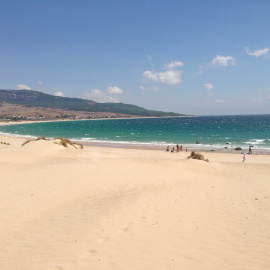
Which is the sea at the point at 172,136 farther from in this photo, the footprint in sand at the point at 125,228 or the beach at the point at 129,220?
the footprint in sand at the point at 125,228

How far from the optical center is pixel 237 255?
6.05 meters

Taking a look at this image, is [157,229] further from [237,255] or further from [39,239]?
[39,239]

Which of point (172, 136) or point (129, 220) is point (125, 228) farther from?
point (172, 136)

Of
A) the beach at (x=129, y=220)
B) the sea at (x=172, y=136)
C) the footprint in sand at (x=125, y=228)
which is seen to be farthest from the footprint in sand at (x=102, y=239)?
the sea at (x=172, y=136)

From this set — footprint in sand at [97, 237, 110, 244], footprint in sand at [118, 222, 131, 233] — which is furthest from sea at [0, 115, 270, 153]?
footprint in sand at [97, 237, 110, 244]

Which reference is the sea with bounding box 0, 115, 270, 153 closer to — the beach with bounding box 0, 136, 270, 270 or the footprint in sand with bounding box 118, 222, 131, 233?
the beach with bounding box 0, 136, 270, 270

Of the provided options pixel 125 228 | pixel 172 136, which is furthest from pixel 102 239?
pixel 172 136

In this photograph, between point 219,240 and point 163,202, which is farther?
point 163,202

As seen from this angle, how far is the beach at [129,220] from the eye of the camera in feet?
19.0

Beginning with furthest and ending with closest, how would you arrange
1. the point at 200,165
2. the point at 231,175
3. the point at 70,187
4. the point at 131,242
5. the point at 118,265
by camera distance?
the point at 200,165, the point at 231,175, the point at 70,187, the point at 131,242, the point at 118,265

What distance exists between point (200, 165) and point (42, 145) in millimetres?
17827

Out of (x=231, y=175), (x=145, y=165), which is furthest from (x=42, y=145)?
(x=231, y=175)

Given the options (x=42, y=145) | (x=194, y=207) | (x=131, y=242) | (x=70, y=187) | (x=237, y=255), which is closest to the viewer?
(x=237, y=255)

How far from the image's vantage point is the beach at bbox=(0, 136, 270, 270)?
5.79 meters
